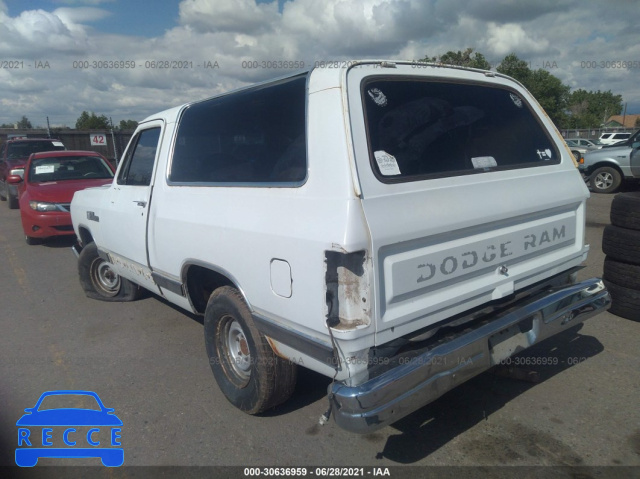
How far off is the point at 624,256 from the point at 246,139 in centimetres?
341

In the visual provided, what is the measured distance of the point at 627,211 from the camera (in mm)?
4344

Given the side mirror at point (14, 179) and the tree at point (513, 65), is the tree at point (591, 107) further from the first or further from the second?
the side mirror at point (14, 179)

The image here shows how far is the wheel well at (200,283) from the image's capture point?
3.69 m

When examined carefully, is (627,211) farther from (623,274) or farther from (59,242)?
(59,242)

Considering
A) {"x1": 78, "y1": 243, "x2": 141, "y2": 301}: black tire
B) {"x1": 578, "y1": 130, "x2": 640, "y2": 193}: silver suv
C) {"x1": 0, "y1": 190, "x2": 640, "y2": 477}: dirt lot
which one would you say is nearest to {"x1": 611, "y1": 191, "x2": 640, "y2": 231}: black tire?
{"x1": 0, "y1": 190, "x2": 640, "y2": 477}: dirt lot

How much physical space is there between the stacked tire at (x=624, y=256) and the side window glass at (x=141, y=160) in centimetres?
408

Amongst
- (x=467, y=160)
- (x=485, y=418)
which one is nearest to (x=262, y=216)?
(x=467, y=160)

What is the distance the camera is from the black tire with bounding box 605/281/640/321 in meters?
4.43

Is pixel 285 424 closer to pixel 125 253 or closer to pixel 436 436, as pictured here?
pixel 436 436

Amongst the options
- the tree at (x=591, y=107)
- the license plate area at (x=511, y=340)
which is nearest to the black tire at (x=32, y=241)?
the license plate area at (x=511, y=340)

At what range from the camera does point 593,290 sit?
3473 millimetres

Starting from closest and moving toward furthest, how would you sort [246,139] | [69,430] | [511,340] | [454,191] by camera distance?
[454,191] < [511,340] < [246,139] < [69,430]

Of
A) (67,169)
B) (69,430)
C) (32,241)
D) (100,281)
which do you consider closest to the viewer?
(69,430)

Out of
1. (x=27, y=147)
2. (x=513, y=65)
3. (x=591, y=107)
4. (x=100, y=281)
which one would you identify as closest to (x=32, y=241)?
(x=100, y=281)
